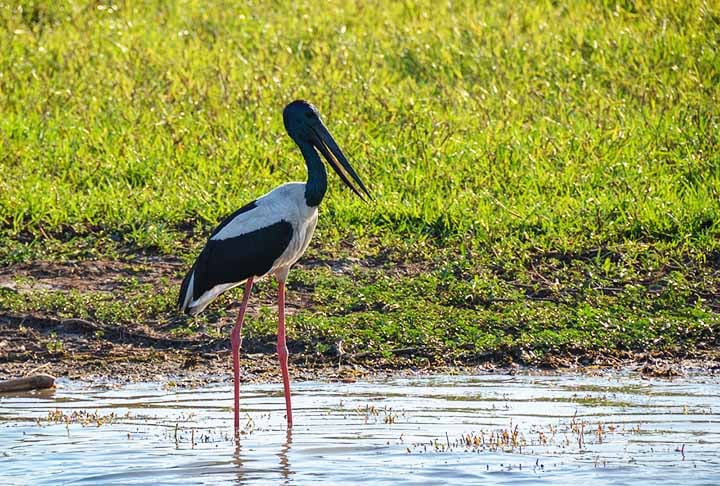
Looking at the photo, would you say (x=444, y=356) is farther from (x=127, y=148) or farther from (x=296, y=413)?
(x=127, y=148)

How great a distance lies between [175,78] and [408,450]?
5.25 m

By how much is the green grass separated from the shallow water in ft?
1.86

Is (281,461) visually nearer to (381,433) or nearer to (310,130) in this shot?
(381,433)

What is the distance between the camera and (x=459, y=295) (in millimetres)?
7004

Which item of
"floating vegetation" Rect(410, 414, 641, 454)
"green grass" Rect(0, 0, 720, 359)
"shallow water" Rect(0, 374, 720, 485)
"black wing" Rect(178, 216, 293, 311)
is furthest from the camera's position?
"green grass" Rect(0, 0, 720, 359)

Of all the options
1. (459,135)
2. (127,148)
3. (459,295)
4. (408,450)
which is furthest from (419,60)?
(408,450)

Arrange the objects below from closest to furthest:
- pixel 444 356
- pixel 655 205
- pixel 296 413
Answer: pixel 296 413 < pixel 444 356 < pixel 655 205

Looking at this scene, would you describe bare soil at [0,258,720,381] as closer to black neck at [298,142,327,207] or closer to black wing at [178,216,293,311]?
black wing at [178,216,293,311]

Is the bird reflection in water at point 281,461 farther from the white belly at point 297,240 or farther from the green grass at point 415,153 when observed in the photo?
the green grass at point 415,153

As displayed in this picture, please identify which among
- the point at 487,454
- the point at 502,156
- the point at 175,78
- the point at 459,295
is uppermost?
the point at 175,78

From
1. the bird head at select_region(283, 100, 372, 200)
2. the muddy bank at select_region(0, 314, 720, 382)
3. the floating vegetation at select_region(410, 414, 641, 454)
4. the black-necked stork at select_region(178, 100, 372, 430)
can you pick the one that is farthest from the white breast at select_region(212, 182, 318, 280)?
the floating vegetation at select_region(410, 414, 641, 454)

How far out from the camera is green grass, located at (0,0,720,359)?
22.8 ft

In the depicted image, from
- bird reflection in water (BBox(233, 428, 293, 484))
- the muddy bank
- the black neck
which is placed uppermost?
the black neck

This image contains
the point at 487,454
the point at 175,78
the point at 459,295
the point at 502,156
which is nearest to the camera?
the point at 487,454
